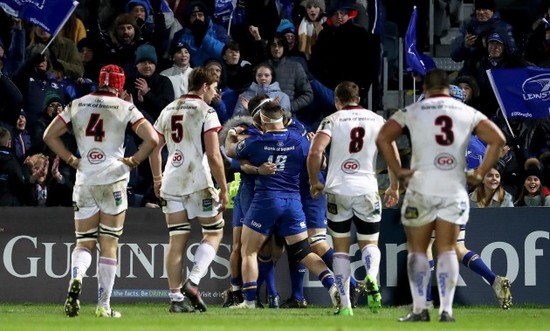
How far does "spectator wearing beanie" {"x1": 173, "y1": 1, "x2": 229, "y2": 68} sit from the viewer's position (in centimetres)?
2459

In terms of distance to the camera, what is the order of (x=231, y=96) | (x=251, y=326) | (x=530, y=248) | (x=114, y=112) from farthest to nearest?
(x=231, y=96) < (x=530, y=248) < (x=114, y=112) < (x=251, y=326)

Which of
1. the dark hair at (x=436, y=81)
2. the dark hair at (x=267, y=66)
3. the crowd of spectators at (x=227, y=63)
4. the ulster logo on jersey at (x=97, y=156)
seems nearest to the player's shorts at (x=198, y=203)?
the ulster logo on jersey at (x=97, y=156)

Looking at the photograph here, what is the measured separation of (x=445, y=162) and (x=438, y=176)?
15 centimetres

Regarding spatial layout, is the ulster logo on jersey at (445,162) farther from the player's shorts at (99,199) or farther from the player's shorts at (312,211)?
the player's shorts at (312,211)

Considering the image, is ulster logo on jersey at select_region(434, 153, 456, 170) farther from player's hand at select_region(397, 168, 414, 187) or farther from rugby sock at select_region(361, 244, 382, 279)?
rugby sock at select_region(361, 244, 382, 279)

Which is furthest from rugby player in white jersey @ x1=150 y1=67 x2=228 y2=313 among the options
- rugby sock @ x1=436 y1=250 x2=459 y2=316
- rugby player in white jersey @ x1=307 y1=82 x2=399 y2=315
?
rugby sock @ x1=436 y1=250 x2=459 y2=316

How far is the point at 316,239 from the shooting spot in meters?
19.0

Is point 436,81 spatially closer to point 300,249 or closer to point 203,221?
point 203,221

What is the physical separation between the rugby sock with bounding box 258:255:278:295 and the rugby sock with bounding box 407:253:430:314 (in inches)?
178

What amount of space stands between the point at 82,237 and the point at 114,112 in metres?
1.36

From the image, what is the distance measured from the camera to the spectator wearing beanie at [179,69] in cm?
2359

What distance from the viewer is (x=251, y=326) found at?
1482 cm

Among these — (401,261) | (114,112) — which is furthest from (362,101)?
(114,112)

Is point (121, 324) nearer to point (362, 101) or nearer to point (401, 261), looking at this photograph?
point (401, 261)
